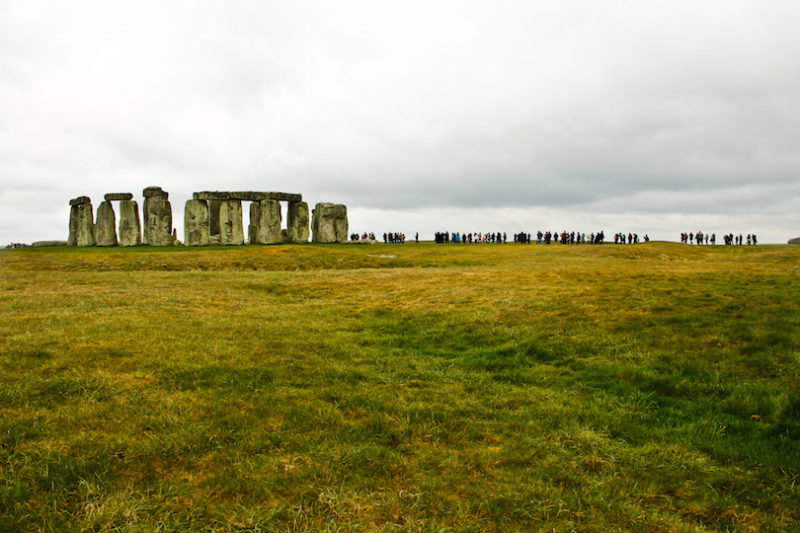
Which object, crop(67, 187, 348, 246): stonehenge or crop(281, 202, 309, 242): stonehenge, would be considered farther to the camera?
crop(281, 202, 309, 242): stonehenge

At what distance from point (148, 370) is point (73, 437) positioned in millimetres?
2389

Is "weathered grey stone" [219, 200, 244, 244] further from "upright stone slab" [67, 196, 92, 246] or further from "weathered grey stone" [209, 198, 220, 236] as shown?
"upright stone slab" [67, 196, 92, 246]

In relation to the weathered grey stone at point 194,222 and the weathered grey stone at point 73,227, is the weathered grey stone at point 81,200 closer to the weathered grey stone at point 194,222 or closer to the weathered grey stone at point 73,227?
the weathered grey stone at point 73,227

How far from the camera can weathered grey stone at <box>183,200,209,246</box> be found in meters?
36.9

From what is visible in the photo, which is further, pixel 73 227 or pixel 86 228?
pixel 73 227


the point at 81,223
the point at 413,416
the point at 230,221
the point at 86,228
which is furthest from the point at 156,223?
the point at 413,416

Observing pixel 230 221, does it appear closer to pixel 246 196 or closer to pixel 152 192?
pixel 246 196

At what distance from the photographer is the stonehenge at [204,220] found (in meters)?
36.7

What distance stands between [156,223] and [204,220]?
3.41 meters

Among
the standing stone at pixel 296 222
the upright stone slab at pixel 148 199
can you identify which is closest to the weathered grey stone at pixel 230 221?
the standing stone at pixel 296 222

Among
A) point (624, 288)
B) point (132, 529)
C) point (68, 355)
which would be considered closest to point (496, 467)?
point (132, 529)

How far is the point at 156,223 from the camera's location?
3653 cm

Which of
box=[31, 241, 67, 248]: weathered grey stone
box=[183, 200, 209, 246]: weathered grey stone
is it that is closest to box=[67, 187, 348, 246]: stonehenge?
box=[183, 200, 209, 246]: weathered grey stone

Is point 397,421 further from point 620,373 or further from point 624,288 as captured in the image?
point 624,288
